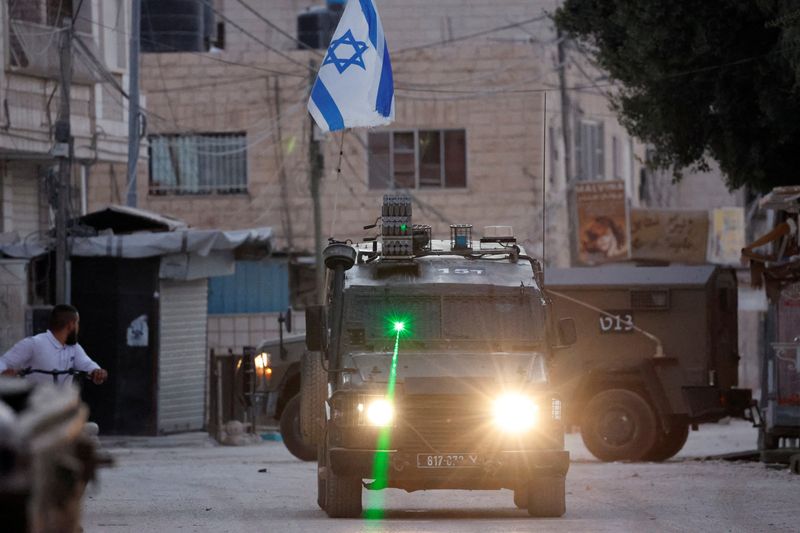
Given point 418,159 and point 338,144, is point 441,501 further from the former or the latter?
point 418,159

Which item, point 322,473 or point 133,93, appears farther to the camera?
point 133,93

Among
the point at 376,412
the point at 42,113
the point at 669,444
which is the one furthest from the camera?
the point at 42,113

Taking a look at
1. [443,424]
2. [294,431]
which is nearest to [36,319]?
[294,431]

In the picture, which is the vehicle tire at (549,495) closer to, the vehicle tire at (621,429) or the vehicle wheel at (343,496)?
the vehicle wheel at (343,496)

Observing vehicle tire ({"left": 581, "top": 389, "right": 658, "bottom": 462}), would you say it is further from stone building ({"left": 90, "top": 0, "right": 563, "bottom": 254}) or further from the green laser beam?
stone building ({"left": 90, "top": 0, "right": 563, "bottom": 254})

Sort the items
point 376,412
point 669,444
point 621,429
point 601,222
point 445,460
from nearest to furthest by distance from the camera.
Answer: point 445,460 < point 376,412 < point 621,429 < point 669,444 < point 601,222

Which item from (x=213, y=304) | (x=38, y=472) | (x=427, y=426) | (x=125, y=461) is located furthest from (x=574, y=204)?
(x=38, y=472)

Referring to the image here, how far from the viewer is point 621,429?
2319 centimetres

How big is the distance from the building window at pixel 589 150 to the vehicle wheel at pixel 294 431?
19696mm

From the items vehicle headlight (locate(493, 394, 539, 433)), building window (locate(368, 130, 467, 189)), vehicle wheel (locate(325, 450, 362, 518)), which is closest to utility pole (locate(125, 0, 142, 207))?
building window (locate(368, 130, 467, 189))

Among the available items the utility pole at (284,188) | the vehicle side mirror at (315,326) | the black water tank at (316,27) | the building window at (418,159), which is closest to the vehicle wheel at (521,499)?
the vehicle side mirror at (315,326)

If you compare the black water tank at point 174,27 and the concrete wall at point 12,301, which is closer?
the concrete wall at point 12,301

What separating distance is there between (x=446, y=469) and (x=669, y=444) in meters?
10.6

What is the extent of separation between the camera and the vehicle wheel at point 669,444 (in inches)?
923
